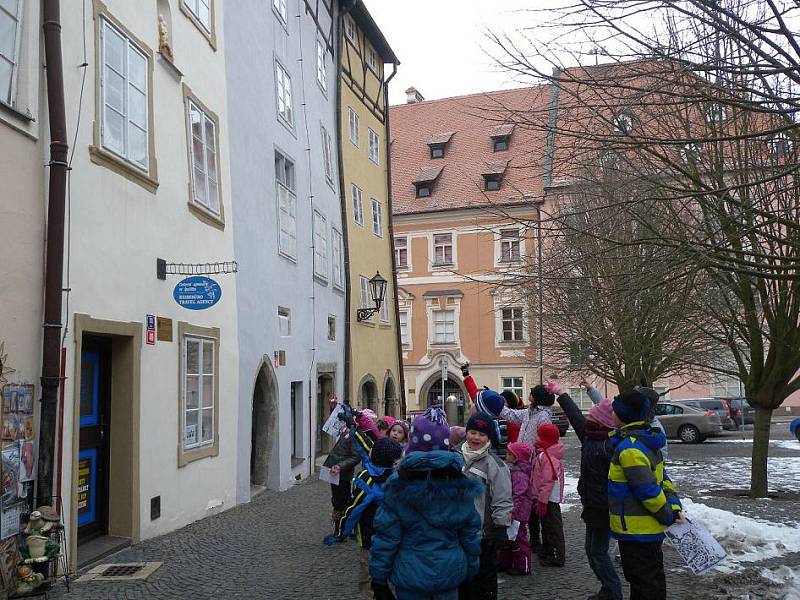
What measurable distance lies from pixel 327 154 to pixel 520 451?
1331 cm

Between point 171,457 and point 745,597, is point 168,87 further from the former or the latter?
point 745,597

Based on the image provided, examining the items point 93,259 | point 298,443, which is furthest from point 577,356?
point 93,259

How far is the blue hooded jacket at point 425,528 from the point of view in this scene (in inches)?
167

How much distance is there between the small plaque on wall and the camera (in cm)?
952

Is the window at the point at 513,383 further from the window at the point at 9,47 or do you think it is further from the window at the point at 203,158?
the window at the point at 9,47

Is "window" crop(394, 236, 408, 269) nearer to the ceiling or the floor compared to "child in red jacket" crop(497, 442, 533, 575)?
nearer to the ceiling

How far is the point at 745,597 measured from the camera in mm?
6410

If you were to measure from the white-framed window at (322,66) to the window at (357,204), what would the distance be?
3177mm

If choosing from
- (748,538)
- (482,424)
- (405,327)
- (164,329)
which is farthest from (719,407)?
(482,424)

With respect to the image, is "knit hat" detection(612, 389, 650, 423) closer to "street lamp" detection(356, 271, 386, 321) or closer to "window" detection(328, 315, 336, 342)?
"window" detection(328, 315, 336, 342)

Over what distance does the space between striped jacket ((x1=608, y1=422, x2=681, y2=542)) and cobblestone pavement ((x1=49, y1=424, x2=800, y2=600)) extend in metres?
1.61

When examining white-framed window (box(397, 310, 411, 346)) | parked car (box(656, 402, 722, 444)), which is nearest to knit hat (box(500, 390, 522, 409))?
parked car (box(656, 402, 722, 444))

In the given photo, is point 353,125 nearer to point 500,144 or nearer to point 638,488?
point 638,488

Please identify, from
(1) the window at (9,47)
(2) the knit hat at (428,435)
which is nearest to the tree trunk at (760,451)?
(2) the knit hat at (428,435)
